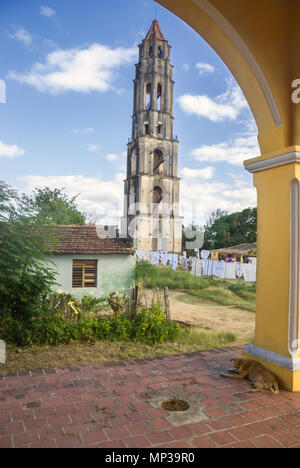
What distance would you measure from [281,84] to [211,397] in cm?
285

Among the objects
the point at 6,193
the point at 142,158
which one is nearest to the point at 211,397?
the point at 6,193

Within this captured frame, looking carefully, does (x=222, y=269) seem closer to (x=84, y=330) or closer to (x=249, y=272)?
(x=249, y=272)

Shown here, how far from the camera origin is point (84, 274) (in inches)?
428

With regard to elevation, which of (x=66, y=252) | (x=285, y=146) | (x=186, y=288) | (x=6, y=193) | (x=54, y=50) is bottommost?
(x=186, y=288)

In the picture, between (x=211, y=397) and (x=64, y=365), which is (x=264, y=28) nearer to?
(x=211, y=397)

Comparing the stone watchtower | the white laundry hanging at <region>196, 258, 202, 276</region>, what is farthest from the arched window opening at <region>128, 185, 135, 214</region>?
the white laundry hanging at <region>196, 258, 202, 276</region>

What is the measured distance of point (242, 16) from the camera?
2.73 meters

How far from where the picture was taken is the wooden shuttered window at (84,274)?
1072 cm

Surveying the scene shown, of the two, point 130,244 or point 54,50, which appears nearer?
point 54,50

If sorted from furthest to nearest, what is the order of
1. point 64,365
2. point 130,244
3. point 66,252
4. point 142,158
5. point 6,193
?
point 142,158 → point 130,244 → point 66,252 → point 6,193 → point 64,365

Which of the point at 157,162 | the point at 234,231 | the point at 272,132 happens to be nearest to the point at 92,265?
the point at 272,132

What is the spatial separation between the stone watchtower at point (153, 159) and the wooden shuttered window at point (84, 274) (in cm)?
1790

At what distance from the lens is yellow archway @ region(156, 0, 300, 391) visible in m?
2.71

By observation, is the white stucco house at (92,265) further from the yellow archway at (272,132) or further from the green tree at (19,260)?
the yellow archway at (272,132)
